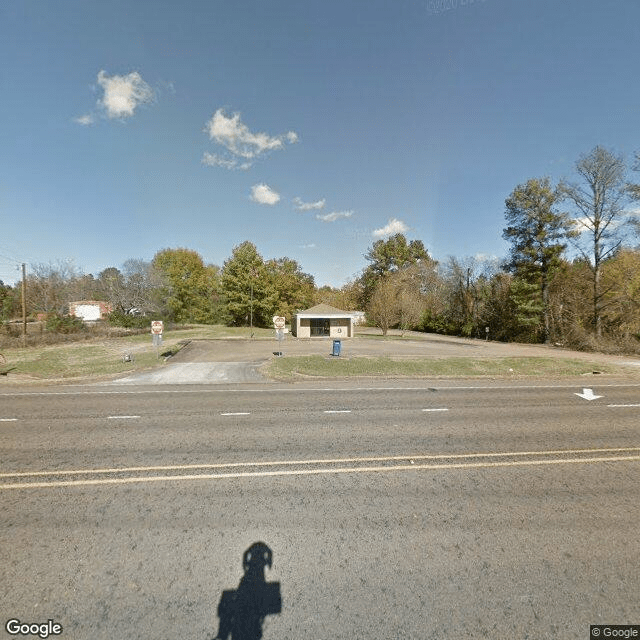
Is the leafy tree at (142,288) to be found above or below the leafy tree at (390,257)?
below

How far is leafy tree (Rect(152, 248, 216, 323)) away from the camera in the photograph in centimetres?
Answer: 5713

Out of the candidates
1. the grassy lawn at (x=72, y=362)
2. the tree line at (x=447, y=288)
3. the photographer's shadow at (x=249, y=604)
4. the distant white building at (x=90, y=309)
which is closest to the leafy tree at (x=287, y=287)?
the tree line at (x=447, y=288)

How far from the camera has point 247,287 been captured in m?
48.9

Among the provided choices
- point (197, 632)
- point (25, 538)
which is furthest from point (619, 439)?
point (25, 538)

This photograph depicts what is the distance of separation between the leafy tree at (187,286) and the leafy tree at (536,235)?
4897 centimetres

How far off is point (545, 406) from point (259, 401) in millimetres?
9374

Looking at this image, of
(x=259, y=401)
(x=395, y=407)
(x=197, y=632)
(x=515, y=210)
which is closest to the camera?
(x=197, y=632)

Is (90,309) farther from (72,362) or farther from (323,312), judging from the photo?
(72,362)

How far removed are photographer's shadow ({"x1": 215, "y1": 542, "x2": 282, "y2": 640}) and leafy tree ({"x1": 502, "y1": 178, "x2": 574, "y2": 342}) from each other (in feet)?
114

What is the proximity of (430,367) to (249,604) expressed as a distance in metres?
16.0

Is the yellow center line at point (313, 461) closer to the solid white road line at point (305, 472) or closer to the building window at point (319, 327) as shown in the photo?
the solid white road line at point (305, 472)

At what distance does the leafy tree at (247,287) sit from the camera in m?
48.8

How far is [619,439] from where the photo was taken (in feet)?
24.4

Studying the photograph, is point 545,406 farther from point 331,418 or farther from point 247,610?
point 247,610
